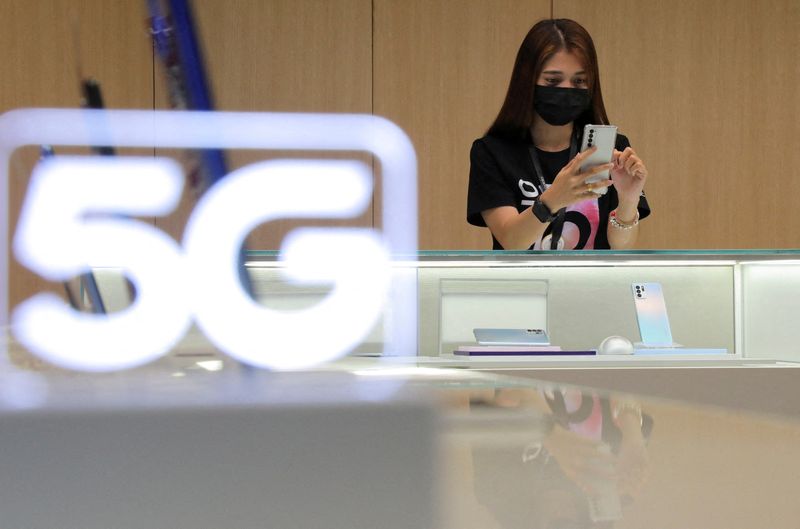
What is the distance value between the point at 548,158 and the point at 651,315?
499 millimetres

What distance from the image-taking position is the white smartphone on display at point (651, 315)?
953 millimetres

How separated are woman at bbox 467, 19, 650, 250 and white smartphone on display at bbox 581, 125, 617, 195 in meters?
0.09

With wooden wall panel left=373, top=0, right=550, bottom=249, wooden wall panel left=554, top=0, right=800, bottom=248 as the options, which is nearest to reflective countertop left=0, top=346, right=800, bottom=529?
wooden wall panel left=373, top=0, right=550, bottom=249

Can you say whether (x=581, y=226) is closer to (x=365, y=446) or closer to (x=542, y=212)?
(x=542, y=212)

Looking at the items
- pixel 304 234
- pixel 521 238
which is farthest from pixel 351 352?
pixel 521 238

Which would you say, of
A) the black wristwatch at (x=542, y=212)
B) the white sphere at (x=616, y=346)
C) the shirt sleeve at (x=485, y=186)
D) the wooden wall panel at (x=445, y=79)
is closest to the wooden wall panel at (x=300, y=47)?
the wooden wall panel at (x=445, y=79)

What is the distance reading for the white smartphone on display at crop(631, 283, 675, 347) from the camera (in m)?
0.95

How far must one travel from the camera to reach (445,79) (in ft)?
9.20

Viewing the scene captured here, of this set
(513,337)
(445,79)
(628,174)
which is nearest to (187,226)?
(513,337)

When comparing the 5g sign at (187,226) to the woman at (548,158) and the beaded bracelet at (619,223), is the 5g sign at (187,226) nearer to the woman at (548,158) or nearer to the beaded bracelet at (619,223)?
the woman at (548,158)

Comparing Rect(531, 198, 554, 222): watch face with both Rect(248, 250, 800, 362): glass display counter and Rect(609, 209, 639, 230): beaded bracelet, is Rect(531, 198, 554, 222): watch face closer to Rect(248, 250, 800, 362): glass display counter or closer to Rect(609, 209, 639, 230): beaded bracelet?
Rect(248, 250, 800, 362): glass display counter

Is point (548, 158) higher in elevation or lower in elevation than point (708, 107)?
lower

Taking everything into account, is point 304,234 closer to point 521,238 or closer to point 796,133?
point 521,238

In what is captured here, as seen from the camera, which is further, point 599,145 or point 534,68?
point 534,68
